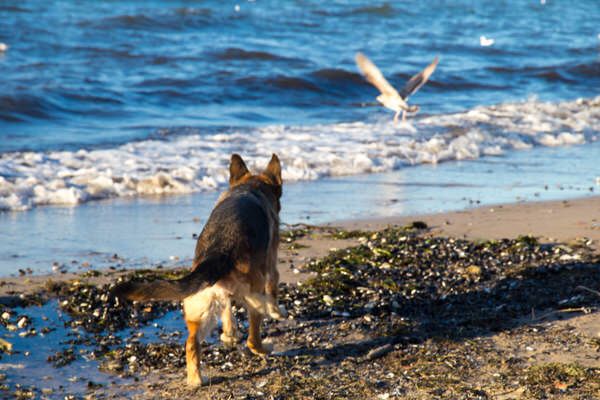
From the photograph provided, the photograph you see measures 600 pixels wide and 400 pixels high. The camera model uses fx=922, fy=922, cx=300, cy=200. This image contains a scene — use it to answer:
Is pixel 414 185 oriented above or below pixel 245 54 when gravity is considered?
below

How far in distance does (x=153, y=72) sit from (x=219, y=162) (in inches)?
306

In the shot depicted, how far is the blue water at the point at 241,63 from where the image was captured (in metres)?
14.4

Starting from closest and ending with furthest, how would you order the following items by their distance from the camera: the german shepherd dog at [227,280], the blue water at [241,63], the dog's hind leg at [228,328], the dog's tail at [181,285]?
the dog's tail at [181,285] < the german shepherd dog at [227,280] < the dog's hind leg at [228,328] < the blue water at [241,63]

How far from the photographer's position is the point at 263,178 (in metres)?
6.00

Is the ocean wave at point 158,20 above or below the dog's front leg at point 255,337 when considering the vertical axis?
above


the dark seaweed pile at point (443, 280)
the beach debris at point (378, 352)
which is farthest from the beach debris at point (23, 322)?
the beach debris at point (378, 352)

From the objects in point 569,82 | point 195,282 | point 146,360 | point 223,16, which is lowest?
point 146,360

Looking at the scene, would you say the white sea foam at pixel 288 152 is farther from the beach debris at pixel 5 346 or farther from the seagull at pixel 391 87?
the beach debris at pixel 5 346

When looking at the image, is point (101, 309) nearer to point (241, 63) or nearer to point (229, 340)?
point (229, 340)

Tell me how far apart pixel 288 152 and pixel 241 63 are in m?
8.58

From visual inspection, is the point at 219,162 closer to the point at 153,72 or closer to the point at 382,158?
the point at 382,158

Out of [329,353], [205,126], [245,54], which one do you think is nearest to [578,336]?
[329,353]

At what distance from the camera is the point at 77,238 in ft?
25.5

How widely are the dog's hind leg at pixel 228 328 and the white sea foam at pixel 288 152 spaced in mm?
4242
